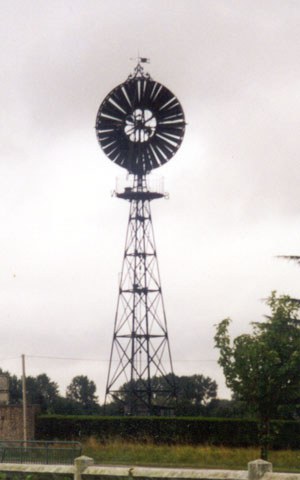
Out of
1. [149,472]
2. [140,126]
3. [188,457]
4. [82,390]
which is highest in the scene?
[140,126]

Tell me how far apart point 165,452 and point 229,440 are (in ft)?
23.9

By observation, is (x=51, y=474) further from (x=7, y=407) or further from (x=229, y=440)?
(x=7, y=407)

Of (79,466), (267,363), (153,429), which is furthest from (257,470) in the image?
(153,429)

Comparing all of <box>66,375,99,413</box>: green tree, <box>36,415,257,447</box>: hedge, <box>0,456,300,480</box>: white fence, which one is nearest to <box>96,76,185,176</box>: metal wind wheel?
<box>36,415,257,447</box>: hedge

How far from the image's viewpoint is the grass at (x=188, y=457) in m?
33.1

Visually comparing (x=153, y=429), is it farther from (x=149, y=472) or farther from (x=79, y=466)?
(x=149, y=472)

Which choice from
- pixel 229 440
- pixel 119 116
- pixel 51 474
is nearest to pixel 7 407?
pixel 229 440

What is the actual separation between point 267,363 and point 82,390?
120397mm

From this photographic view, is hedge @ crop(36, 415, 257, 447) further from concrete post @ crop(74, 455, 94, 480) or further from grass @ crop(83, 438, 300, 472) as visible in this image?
concrete post @ crop(74, 455, 94, 480)

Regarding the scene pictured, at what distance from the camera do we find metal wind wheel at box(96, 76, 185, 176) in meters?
54.6

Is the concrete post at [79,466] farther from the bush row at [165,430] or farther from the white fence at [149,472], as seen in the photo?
the bush row at [165,430]

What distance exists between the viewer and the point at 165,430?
154ft

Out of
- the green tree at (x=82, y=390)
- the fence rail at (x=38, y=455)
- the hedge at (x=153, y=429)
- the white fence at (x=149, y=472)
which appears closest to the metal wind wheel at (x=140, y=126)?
the hedge at (x=153, y=429)

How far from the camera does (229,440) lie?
45.2 m
